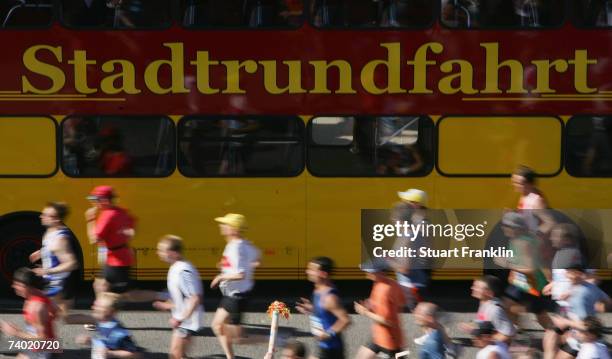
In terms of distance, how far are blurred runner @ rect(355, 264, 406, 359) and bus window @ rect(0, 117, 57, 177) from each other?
5.38 metres

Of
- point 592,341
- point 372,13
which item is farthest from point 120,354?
point 372,13

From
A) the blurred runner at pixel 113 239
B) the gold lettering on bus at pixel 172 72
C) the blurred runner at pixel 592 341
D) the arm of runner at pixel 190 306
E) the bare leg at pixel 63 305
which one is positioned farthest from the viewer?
the gold lettering on bus at pixel 172 72

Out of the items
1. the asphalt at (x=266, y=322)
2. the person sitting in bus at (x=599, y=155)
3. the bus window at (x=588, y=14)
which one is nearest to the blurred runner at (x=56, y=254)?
the asphalt at (x=266, y=322)

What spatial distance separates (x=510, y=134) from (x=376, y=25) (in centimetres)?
215

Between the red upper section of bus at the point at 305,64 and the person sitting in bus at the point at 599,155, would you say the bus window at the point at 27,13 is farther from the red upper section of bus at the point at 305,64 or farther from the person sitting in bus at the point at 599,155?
the person sitting in bus at the point at 599,155

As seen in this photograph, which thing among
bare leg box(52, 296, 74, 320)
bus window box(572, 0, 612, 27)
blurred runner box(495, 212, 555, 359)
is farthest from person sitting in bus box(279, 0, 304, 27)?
bare leg box(52, 296, 74, 320)

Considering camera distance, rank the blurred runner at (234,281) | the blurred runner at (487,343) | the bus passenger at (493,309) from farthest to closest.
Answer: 1. the blurred runner at (234,281)
2. the bus passenger at (493,309)
3. the blurred runner at (487,343)

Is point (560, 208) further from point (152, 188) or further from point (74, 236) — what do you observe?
point (74, 236)

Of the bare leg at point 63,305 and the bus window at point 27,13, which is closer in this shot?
the bare leg at point 63,305

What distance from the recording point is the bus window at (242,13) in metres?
12.4

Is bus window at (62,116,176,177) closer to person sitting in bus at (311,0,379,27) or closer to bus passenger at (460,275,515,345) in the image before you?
person sitting in bus at (311,0,379,27)

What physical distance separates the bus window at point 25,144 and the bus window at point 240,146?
1673 mm

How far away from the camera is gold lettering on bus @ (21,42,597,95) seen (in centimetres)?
1241

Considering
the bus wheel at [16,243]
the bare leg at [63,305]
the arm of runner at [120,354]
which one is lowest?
the arm of runner at [120,354]
